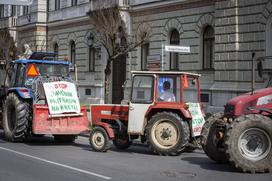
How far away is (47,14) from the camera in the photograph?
42062mm

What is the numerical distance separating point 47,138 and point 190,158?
252 inches

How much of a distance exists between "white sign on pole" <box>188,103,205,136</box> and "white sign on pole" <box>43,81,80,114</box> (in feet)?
13.2

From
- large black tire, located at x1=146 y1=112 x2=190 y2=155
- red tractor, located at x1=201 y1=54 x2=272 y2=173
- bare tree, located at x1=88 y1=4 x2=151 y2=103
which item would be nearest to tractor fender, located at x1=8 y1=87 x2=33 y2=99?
large black tire, located at x1=146 y1=112 x2=190 y2=155

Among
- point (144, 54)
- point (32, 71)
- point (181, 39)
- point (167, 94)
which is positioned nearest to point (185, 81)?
point (167, 94)

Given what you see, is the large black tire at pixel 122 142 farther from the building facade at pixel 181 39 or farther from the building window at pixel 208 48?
the building window at pixel 208 48

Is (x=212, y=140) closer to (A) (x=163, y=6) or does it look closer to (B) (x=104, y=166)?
(B) (x=104, y=166)

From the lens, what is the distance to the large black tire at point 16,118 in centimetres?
1539

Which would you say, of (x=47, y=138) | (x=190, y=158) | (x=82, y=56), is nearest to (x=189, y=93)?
(x=190, y=158)

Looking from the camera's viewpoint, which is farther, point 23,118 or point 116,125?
point 23,118

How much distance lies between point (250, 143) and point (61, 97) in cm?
690

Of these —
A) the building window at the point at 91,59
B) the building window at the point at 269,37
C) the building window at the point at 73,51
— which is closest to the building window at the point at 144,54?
the building window at the point at 91,59

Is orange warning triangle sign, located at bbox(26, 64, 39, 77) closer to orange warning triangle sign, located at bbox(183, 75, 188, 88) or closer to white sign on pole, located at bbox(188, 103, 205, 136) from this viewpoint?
orange warning triangle sign, located at bbox(183, 75, 188, 88)

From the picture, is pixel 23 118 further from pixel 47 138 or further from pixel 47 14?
pixel 47 14

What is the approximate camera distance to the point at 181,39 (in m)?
28.2
